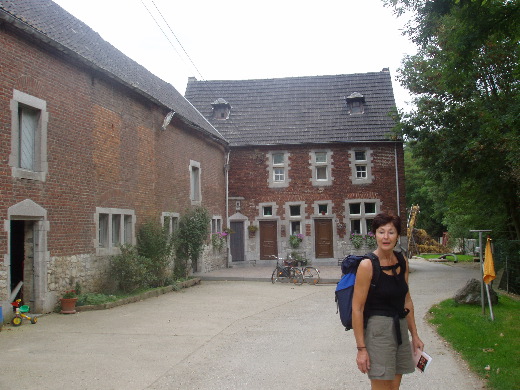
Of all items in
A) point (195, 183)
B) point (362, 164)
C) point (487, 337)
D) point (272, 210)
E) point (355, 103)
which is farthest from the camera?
point (355, 103)

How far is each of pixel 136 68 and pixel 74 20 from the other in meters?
4.12

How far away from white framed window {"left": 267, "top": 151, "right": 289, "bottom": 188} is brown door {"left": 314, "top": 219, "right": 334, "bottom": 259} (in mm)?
2693

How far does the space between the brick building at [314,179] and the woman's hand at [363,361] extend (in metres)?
22.1

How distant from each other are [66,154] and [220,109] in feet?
54.6

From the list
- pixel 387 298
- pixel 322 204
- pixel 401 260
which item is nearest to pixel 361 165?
pixel 322 204

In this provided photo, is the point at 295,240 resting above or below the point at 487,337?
above

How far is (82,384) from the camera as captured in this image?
235 inches

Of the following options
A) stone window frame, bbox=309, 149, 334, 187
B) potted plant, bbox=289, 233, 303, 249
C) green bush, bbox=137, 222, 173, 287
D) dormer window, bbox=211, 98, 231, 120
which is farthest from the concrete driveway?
dormer window, bbox=211, 98, 231, 120

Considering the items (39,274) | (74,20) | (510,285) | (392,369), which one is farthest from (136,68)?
(392,369)

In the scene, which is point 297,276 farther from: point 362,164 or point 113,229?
point 362,164

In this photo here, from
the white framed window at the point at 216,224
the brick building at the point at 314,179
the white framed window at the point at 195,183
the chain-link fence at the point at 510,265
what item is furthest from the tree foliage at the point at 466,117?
the white framed window at the point at 216,224

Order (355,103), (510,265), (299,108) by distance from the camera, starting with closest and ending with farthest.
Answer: (510,265) → (355,103) → (299,108)

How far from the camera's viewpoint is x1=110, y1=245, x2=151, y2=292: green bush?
14.0 metres

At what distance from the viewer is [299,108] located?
2820cm
